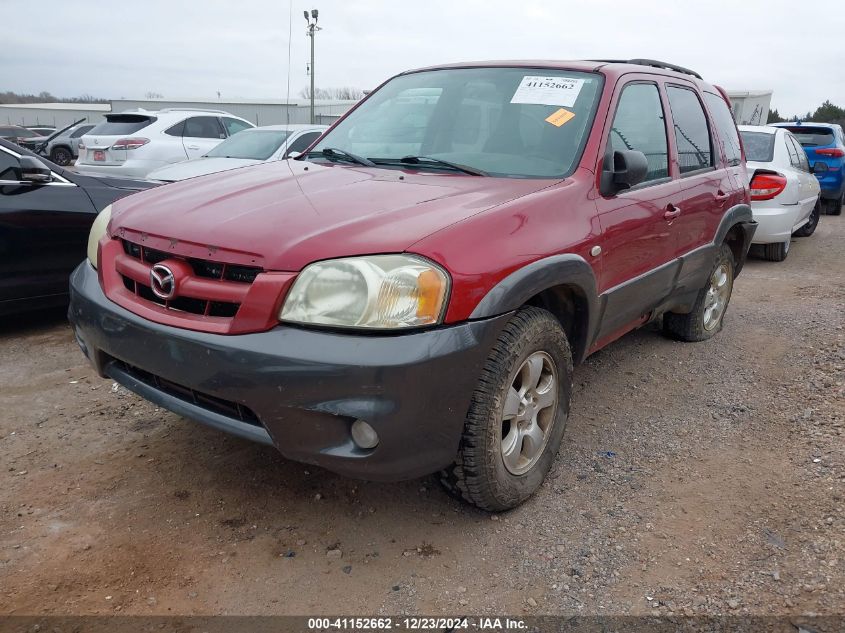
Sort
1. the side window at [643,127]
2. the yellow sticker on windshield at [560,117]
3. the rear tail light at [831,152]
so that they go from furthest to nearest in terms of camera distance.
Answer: the rear tail light at [831,152] → the side window at [643,127] → the yellow sticker on windshield at [560,117]

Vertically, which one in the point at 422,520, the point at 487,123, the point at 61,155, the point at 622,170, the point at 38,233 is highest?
the point at 487,123

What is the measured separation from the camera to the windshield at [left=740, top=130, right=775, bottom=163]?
768 cm

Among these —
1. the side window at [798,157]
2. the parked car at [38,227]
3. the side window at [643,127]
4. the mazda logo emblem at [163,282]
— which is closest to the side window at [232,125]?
the parked car at [38,227]

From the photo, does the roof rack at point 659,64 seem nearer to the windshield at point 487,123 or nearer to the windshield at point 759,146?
the windshield at point 487,123

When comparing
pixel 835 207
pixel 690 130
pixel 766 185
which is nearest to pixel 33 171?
pixel 690 130

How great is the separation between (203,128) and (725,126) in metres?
9.09

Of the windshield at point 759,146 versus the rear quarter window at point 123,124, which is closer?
the windshield at point 759,146

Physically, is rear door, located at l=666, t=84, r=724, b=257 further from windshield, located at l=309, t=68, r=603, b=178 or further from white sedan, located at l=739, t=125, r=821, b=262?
white sedan, located at l=739, t=125, r=821, b=262

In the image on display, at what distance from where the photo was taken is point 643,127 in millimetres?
3461

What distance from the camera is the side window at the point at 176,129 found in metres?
10.6

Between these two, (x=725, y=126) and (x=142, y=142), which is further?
(x=142, y=142)

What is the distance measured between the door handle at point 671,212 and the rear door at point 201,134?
8.58 m

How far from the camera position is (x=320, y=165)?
3.31m

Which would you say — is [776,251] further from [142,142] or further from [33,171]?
[142,142]
